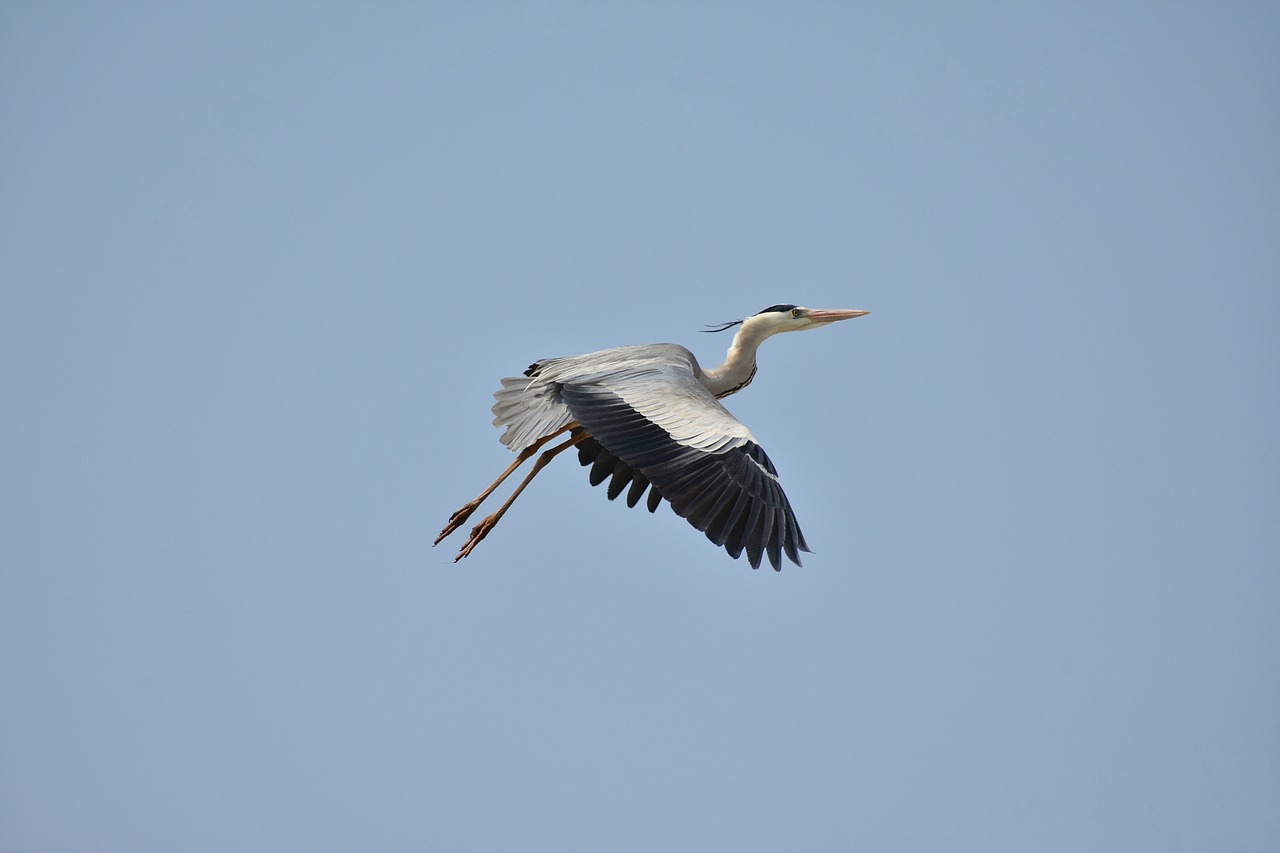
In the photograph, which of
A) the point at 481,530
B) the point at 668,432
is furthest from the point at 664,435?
the point at 481,530

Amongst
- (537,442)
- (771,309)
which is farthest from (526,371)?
(771,309)

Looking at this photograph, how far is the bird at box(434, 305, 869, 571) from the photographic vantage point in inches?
375

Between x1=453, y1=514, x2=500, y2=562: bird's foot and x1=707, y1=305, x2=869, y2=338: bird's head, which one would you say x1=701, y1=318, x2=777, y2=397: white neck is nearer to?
x1=707, y1=305, x2=869, y2=338: bird's head

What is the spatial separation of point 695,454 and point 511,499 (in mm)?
2411

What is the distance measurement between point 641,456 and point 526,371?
2.86m

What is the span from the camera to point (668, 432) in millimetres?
10266

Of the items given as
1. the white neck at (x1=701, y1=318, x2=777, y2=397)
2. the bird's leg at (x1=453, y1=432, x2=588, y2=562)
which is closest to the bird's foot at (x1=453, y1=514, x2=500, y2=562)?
the bird's leg at (x1=453, y1=432, x2=588, y2=562)

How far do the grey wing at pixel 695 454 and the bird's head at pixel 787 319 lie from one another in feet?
6.15

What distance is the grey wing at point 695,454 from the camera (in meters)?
9.43

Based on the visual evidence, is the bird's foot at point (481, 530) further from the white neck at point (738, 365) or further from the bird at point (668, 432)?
the white neck at point (738, 365)

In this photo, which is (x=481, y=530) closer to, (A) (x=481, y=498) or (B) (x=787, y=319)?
(A) (x=481, y=498)

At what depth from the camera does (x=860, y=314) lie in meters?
13.8

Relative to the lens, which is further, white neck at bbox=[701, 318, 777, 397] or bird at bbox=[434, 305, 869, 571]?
white neck at bbox=[701, 318, 777, 397]

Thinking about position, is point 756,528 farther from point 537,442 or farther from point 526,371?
point 526,371
